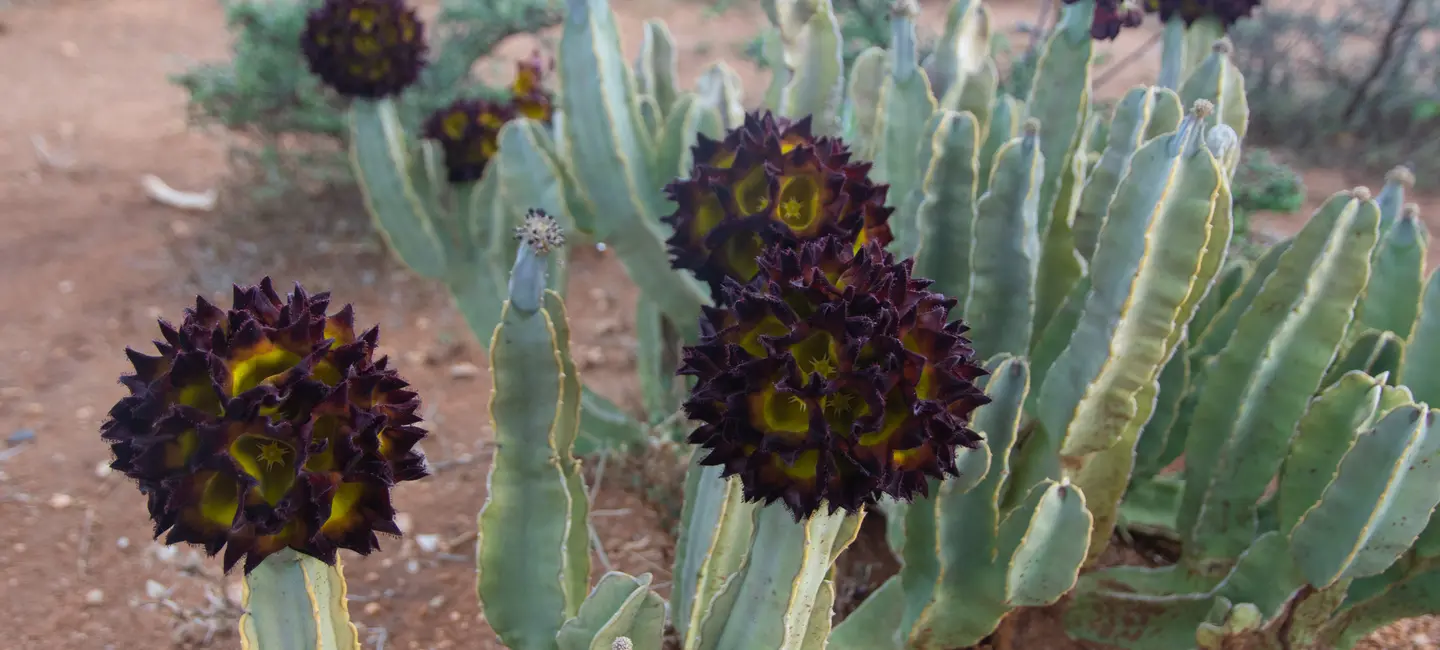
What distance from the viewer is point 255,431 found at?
1.25 meters

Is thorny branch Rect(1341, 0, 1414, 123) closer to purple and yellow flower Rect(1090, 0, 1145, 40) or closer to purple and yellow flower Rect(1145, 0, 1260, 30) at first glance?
purple and yellow flower Rect(1145, 0, 1260, 30)

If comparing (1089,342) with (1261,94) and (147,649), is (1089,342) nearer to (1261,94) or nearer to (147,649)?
(147,649)

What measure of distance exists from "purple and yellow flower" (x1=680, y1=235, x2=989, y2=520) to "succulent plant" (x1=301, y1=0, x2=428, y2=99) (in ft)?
→ 7.59

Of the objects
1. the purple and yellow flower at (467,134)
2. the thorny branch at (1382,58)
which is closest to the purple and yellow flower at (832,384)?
the purple and yellow flower at (467,134)

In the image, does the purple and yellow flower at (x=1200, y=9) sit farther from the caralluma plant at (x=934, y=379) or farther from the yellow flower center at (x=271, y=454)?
the yellow flower center at (x=271, y=454)

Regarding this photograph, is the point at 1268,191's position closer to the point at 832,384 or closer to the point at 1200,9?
the point at 1200,9

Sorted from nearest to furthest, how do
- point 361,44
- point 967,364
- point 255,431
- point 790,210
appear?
point 255,431 → point 967,364 → point 790,210 → point 361,44

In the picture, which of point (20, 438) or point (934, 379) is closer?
point (934, 379)

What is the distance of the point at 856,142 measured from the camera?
2641 mm

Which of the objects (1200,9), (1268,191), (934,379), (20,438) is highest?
(1200,9)

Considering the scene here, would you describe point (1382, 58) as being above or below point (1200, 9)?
below

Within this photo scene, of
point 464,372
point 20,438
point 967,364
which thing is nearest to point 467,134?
point 464,372

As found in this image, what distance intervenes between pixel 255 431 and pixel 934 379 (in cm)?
85

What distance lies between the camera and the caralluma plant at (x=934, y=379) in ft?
4.27
